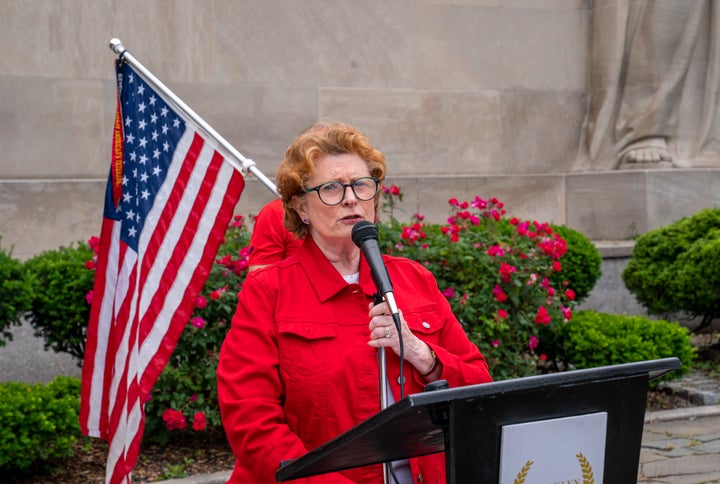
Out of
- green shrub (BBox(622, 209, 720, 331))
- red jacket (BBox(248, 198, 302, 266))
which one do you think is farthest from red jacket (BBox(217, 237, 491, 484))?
green shrub (BBox(622, 209, 720, 331))

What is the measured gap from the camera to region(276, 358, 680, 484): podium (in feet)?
7.47

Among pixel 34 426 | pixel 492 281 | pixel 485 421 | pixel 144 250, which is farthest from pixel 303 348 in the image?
pixel 492 281

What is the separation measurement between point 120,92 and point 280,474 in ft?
10.4

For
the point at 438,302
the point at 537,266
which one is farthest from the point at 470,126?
the point at 438,302

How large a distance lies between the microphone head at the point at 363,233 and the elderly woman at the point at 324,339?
0.18 meters

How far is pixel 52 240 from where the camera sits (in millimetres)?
9305

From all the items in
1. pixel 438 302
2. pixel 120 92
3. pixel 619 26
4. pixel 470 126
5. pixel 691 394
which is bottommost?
pixel 691 394

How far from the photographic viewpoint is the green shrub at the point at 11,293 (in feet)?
20.8

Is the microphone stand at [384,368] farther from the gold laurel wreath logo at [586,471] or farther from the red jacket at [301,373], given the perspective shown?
the gold laurel wreath logo at [586,471]

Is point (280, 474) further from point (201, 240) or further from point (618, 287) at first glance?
point (618, 287)

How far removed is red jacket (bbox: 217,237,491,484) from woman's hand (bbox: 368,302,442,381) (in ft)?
0.13

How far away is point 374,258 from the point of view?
2.71 metres

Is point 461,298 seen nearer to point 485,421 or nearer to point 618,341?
point 618,341

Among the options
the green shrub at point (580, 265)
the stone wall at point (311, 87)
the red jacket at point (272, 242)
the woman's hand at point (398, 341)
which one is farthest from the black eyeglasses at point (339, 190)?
the stone wall at point (311, 87)
